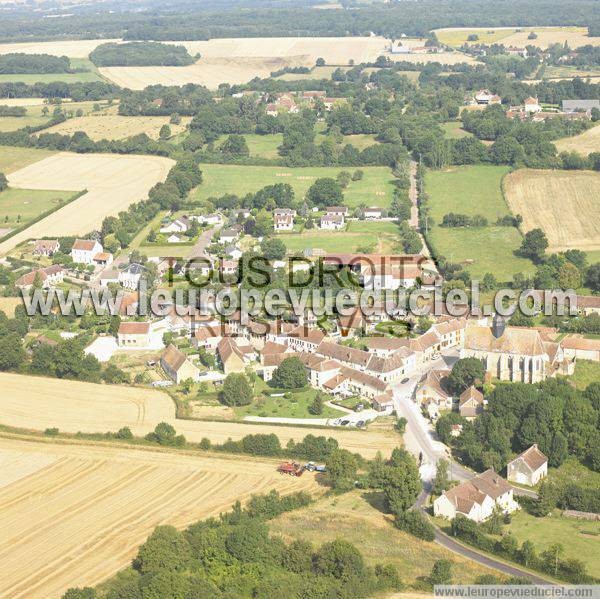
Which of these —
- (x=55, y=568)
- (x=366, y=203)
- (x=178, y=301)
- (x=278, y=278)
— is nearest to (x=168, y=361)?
(x=178, y=301)

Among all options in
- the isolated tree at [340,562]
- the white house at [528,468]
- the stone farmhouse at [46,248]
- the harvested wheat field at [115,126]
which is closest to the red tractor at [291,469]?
the isolated tree at [340,562]

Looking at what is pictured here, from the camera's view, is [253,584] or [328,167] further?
[328,167]

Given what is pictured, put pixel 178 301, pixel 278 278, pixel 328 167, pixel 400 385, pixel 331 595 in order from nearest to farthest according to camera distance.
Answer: pixel 331 595 < pixel 400 385 < pixel 178 301 < pixel 278 278 < pixel 328 167

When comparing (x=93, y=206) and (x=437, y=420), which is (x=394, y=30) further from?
(x=437, y=420)

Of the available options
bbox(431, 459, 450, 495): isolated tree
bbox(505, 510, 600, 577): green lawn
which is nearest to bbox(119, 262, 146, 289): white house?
bbox(431, 459, 450, 495): isolated tree

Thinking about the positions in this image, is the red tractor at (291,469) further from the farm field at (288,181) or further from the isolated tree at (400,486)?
the farm field at (288,181)

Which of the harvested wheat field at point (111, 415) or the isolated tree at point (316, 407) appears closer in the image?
the harvested wheat field at point (111, 415)
